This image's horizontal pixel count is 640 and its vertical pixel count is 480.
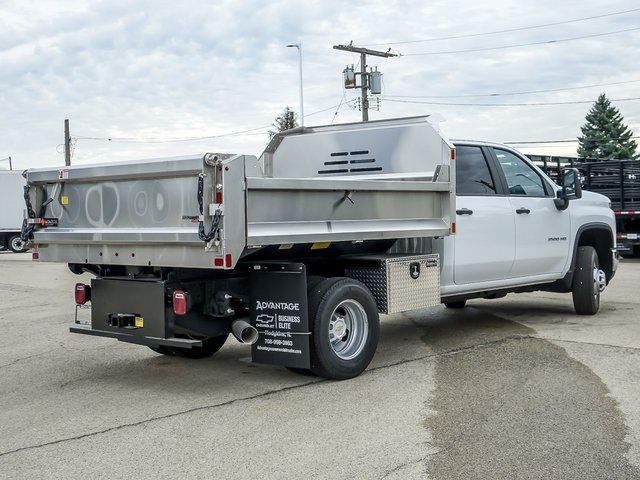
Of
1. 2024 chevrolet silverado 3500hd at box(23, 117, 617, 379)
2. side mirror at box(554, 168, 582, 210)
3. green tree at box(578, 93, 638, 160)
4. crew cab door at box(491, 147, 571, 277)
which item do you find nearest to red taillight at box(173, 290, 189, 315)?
2024 chevrolet silverado 3500hd at box(23, 117, 617, 379)

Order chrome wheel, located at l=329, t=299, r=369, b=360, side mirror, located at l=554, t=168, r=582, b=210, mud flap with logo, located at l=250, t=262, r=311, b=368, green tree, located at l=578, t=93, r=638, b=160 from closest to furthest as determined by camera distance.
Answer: mud flap with logo, located at l=250, t=262, r=311, b=368 → chrome wheel, located at l=329, t=299, r=369, b=360 → side mirror, located at l=554, t=168, r=582, b=210 → green tree, located at l=578, t=93, r=638, b=160

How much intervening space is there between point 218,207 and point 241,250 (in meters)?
0.37

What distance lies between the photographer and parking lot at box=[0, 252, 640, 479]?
15.1ft

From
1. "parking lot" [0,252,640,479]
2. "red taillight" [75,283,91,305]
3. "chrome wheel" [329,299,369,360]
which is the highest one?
"red taillight" [75,283,91,305]

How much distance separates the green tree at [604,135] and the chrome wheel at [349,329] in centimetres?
6418

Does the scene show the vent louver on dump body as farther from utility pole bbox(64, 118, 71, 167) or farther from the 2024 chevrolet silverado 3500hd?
utility pole bbox(64, 118, 71, 167)

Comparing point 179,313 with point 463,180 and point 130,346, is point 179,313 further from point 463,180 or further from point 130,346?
point 463,180

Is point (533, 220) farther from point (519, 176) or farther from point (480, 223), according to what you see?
point (480, 223)

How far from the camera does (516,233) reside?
8.93 metres

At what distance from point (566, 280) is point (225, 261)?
18.7 ft

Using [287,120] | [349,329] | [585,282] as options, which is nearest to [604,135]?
[287,120]

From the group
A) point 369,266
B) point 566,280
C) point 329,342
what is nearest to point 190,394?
point 329,342

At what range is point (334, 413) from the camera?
5.68m

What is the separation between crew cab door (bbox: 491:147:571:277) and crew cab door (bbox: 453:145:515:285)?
0.18 metres
